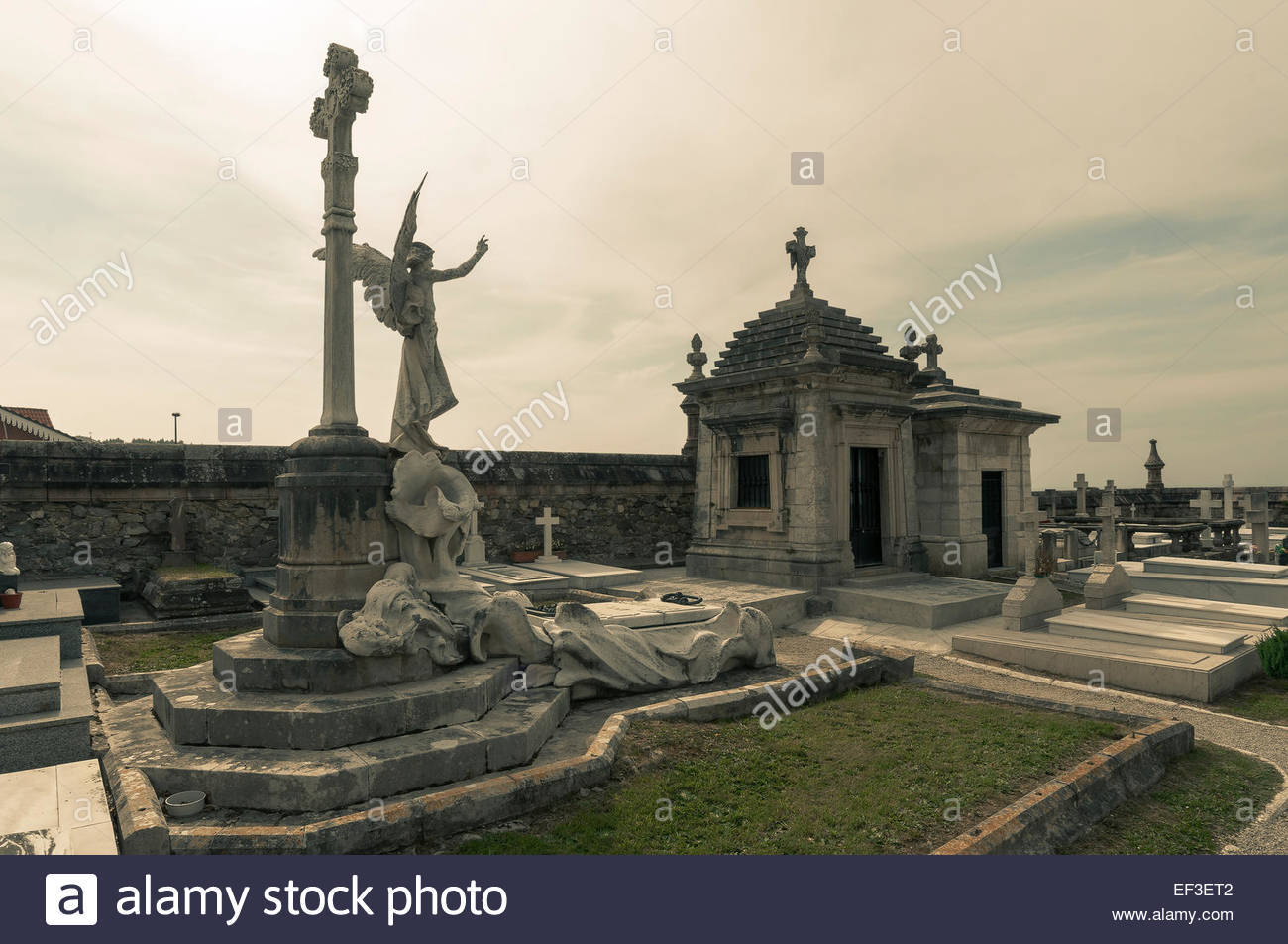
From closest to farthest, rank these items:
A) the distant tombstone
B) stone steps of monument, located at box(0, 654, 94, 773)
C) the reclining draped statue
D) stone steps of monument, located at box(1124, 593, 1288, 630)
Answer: stone steps of monument, located at box(0, 654, 94, 773)
the reclining draped statue
stone steps of monument, located at box(1124, 593, 1288, 630)
the distant tombstone

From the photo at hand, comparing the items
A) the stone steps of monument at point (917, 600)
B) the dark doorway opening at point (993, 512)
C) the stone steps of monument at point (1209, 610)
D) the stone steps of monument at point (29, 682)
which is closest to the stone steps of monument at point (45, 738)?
the stone steps of monument at point (29, 682)

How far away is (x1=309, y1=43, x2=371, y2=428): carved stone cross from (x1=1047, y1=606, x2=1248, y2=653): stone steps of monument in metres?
9.68

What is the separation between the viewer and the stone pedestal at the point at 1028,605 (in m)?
10.3

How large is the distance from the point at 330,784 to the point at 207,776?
2.84 ft

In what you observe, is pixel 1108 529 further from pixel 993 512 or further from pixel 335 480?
pixel 335 480

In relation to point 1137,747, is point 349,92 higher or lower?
higher

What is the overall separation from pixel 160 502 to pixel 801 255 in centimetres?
1224

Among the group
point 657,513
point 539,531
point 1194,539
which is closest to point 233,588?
point 539,531

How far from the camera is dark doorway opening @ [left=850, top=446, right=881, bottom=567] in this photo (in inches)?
535

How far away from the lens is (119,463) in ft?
37.7

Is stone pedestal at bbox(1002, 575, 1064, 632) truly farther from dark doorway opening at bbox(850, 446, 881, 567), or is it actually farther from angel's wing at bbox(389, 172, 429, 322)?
angel's wing at bbox(389, 172, 429, 322)

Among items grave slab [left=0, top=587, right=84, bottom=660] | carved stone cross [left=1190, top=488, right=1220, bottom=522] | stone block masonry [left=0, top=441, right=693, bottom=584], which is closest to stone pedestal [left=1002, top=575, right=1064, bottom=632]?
stone block masonry [left=0, top=441, right=693, bottom=584]

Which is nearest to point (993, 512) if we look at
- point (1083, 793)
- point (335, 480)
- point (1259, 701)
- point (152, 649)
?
point (1259, 701)

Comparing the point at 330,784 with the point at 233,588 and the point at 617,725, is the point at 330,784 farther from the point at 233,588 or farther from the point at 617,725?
the point at 233,588
